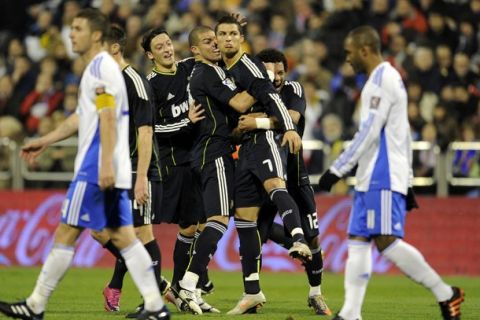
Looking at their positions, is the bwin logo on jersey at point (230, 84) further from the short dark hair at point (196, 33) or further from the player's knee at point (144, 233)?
the player's knee at point (144, 233)

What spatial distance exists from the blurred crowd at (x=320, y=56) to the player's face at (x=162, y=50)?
21.1 ft

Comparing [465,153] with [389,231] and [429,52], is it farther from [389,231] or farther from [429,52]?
[389,231]

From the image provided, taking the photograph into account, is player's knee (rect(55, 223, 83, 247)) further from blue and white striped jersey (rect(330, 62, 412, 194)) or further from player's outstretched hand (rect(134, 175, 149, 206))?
blue and white striped jersey (rect(330, 62, 412, 194))

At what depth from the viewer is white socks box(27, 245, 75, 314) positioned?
8078 mm

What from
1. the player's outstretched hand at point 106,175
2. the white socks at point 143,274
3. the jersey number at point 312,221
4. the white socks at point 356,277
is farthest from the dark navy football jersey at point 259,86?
the player's outstretched hand at point 106,175

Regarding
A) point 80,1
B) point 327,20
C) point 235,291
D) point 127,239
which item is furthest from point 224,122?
point 80,1

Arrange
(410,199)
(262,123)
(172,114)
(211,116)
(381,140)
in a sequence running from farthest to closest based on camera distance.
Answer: (172,114)
(211,116)
(262,123)
(410,199)
(381,140)

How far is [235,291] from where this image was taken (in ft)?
44.2

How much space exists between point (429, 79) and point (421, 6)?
6.82 feet

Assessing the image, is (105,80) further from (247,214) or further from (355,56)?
(247,214)

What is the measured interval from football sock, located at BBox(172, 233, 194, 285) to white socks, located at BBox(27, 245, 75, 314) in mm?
3071

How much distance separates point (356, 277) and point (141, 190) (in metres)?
1.96

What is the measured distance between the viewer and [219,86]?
401 inches

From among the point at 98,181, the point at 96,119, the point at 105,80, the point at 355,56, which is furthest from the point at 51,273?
the point at 355,56
